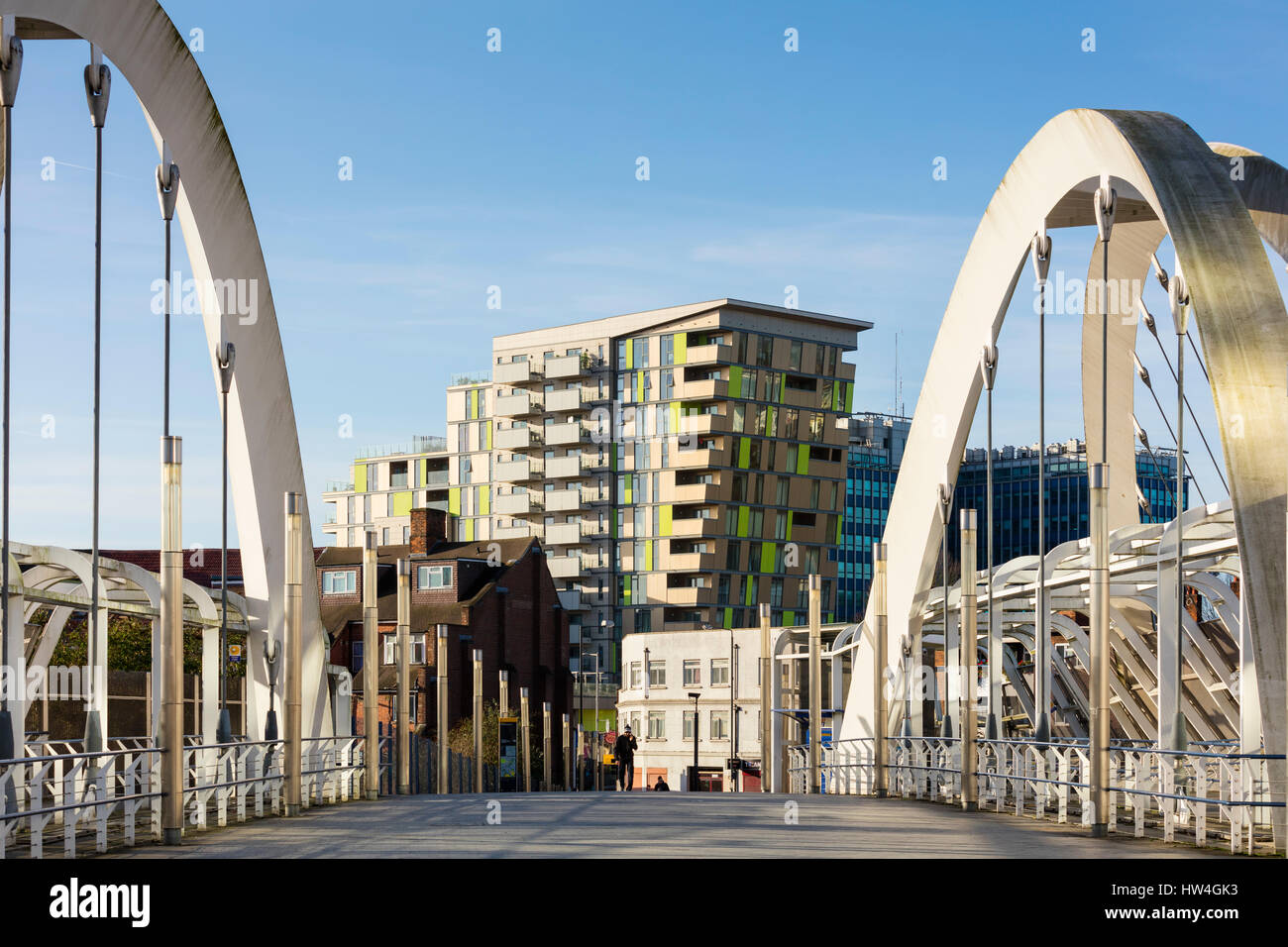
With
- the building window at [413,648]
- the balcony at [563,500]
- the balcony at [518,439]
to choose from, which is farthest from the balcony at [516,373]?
the building window at [413,648]

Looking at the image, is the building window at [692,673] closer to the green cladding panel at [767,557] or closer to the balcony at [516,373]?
the green cladding panel at [767,557]

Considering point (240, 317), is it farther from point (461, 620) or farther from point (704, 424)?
point (704, 424)

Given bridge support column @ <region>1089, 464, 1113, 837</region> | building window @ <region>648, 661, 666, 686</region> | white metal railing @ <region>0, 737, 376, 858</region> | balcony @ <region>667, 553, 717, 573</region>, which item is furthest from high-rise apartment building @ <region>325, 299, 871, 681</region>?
bridge support column @ <region>1089, 464, 1113, 837</region>

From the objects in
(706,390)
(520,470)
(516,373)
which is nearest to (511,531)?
(520,470)

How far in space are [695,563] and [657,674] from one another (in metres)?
15.8

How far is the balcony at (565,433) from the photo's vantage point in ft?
365

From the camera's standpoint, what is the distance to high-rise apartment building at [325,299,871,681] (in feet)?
341

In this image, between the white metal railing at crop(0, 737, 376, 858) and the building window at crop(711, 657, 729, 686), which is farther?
the building window at crop(711, 657, 729, 686)

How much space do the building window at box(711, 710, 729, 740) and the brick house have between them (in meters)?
7.86

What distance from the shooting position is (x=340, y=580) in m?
79.1

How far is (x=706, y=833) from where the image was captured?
1633cm

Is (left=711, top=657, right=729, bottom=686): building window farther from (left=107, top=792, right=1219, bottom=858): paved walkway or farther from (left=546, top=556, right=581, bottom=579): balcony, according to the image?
(left=107, top=792, right=1219, bottom=858): paved walkway
